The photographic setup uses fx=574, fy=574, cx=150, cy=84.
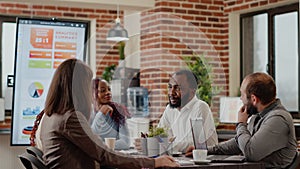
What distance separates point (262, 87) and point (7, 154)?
279 centimetres

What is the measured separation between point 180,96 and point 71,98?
30.9 inches

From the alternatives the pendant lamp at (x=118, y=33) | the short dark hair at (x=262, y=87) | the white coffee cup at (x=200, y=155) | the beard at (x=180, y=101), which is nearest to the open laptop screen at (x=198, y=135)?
the beard at (x=180, y=101)

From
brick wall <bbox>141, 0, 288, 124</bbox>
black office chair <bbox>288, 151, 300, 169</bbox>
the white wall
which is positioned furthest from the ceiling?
black office chair <bbox>288, 151, 300, 169</bbox>

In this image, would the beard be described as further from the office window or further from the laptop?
the office window

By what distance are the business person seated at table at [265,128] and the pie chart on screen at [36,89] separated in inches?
89.2

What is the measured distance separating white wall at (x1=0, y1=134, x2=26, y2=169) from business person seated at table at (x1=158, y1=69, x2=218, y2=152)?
2030 mm

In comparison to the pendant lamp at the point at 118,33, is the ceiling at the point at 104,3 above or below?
above

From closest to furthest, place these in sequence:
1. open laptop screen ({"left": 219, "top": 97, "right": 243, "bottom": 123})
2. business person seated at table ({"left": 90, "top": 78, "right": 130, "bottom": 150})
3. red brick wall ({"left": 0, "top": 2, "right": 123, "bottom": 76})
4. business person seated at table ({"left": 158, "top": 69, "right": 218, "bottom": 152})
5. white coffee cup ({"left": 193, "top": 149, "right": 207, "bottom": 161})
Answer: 1. white coffee cup ({"left": 193, "top": 149, "right": 207, "bottom": 161})
2. business person seated at table ({"left": 158, "top": 69, "right": 218, "bottom": 152})
3. business person seated at table ({"left": 90, "top": 78, "right": 130, "bottom": 150})
4. open laptop screen ({"left": 219, "top": 97, "right": 243, "bottom": 123})
5. red brick wall ({"left": 0, "top": 2, "right": 123, "bottom": 76})

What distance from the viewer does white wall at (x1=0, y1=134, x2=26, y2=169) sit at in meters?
5.28

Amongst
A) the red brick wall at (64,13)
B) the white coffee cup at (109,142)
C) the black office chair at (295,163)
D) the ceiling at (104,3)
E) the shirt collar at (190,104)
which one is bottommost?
the black office chair at (295,163)

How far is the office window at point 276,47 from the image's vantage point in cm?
650

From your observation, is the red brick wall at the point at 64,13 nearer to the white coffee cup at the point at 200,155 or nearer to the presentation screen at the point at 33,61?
the presentation screen at the point at 33,61

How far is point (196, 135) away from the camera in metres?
3.50

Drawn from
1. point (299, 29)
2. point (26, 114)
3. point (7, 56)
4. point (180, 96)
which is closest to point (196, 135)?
point (180, 96)
